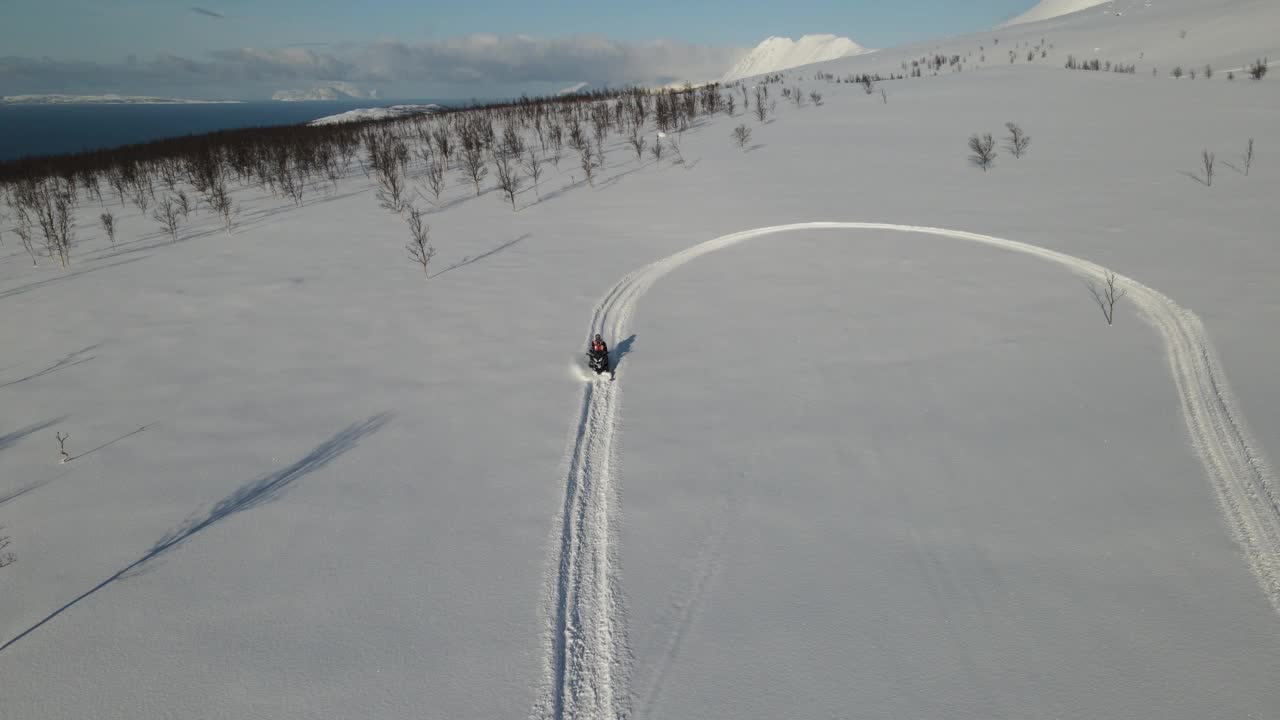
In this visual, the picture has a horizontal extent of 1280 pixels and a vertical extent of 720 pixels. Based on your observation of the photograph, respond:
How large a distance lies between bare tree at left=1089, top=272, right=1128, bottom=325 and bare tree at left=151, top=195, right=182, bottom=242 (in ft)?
82.5

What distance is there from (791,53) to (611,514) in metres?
170

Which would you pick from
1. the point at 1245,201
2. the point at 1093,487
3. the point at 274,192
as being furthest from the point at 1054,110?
the point at 274,192

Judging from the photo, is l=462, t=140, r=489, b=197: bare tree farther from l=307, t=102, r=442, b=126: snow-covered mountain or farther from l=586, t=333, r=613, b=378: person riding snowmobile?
l=307, t=102, r=442, b=126: snow-covered mountain

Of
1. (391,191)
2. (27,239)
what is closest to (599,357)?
(391,191)

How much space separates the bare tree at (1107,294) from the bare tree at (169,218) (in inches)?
990

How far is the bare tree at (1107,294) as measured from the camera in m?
9.51

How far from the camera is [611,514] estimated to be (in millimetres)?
6172

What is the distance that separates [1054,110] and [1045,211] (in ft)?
43.1

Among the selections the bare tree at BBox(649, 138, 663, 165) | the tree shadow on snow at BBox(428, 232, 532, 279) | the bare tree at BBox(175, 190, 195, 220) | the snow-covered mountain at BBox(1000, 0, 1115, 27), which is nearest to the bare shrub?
the bare tree at BBox(649, 138, 663, 165)

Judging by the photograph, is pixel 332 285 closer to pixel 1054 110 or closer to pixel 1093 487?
pixel 1093 487

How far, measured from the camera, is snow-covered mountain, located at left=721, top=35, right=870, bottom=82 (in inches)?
5472

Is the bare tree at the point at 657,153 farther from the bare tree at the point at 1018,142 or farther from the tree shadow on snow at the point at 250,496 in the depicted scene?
the tree shadow on snow at the point at 250,496

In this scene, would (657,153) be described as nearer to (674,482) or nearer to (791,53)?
(674,482)

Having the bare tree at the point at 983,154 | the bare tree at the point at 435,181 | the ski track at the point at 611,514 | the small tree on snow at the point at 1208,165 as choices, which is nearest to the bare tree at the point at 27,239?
the bare tree at the point at 435,181
